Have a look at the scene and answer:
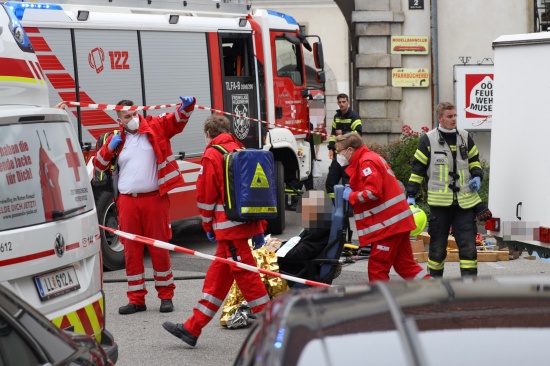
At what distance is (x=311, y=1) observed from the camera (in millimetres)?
41906

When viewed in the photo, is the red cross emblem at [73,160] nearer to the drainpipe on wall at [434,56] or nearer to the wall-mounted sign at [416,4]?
the drainpipe on wall at [434,56]

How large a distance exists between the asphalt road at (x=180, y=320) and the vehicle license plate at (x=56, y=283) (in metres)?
1.77

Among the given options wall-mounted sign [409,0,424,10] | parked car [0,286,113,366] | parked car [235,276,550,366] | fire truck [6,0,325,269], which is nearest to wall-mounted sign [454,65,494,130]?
wall-mounted sign [409,0,424,10]

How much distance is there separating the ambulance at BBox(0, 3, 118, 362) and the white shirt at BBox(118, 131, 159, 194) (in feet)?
9.64

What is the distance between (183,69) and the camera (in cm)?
1348

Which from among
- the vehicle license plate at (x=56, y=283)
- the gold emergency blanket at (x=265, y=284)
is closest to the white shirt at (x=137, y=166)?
the gold emergency blanket at (x=265, y=284)

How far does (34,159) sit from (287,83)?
984cm

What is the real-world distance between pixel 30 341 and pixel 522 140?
5.95m

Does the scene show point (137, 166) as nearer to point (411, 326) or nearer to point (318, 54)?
point (411, 326)

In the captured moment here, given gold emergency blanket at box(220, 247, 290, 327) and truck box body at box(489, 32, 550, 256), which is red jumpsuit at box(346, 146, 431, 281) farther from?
truck box body at box(489, 32, 550, 256)

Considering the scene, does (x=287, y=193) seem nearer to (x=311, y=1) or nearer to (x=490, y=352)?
(x=490, y=352)

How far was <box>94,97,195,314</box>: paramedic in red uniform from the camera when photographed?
9602mm

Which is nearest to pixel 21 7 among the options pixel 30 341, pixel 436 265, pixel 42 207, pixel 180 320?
pixel 180 320

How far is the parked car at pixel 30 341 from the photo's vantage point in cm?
403
